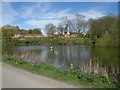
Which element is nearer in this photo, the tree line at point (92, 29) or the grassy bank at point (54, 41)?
the tree line at point (92, 29)

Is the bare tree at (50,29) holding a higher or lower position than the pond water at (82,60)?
higher

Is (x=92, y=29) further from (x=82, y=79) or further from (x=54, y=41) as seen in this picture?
(x=82, y=79)

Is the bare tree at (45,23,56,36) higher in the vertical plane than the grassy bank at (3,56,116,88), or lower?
higher

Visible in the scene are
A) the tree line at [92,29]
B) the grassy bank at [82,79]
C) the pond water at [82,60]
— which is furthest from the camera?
the tree line at [92,29]

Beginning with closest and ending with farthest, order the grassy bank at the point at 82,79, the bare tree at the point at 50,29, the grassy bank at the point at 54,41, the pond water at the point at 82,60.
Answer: the grassy bank at the point at 82,79 → the pond water at the point at 82,60 → the grassy bank at the point at 54,41 → the bare tree at the point at 50,29

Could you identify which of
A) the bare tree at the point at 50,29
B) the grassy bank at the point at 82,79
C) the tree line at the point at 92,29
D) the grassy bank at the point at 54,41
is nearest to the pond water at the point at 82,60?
the grassy bank at the point at 82,79

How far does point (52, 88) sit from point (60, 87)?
460mm

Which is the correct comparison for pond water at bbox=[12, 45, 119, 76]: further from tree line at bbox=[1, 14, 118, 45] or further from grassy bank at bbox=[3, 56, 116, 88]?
tree line at bbox=[1, 14, 118, 45]

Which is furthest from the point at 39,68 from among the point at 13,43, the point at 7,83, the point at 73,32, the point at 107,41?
the point at 73,32

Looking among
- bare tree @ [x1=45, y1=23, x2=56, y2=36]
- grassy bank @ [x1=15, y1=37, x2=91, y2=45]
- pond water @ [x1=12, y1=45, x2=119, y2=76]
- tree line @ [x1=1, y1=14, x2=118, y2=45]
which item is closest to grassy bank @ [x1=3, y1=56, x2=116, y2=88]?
pond water @ [x1=12, y1=45, x2=119, y2=76]

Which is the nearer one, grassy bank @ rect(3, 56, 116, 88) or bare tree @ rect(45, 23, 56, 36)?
grassy bank @ rect(3, 56, 116, 88)

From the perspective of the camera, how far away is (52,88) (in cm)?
1081

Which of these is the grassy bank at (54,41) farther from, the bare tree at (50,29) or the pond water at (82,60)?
the pond water at (82,60)

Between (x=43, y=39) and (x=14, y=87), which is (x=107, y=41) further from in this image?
(x=14, y=87)
